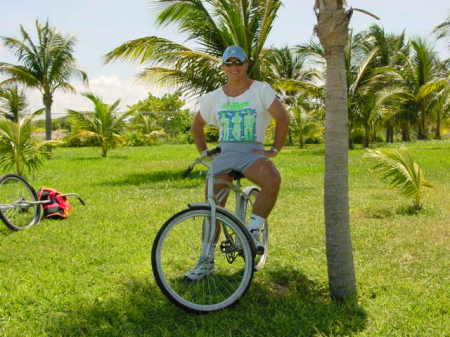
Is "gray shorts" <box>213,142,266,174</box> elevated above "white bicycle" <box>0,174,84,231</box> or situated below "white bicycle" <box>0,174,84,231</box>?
above

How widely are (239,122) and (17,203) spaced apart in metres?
3.66

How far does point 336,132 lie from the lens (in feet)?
10.9

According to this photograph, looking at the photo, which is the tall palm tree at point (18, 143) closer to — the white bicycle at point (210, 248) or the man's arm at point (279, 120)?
the white bicycle at point (210, 248)

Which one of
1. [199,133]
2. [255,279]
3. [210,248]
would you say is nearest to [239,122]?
[199,133]

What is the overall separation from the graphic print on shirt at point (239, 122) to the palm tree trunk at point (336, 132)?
53cm

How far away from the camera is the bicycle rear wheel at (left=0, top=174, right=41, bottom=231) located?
5.90 m

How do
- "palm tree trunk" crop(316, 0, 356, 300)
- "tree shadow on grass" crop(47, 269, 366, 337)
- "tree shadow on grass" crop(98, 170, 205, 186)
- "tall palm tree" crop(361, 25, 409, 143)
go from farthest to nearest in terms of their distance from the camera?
"tall palm tree" crop(361, 25, 409, 143), "tree shadow on grass" crop(98, 170, 205, 186), "palm tree trunk" crop(316, 0, 356, 300), "tree shadow on grass" crop(47, 269, 366, 337)

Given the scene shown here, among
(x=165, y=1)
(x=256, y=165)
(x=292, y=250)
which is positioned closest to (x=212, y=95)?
(x=256, y=165)

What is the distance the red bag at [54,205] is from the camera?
657 cm

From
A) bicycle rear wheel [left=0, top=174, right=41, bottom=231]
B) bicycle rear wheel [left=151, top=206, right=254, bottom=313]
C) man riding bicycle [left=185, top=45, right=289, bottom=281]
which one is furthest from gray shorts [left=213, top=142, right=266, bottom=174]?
bicycle rear wheel [left=0, top=174, right=41, bottom=231]

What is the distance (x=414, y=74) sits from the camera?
2934cm

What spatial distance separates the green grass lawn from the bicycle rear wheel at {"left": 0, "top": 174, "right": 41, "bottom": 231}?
16cm

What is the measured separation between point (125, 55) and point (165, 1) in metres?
1.67

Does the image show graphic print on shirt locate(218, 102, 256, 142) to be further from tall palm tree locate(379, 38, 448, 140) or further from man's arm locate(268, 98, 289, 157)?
tall palm tree locate(379, 38, 448, 140)
